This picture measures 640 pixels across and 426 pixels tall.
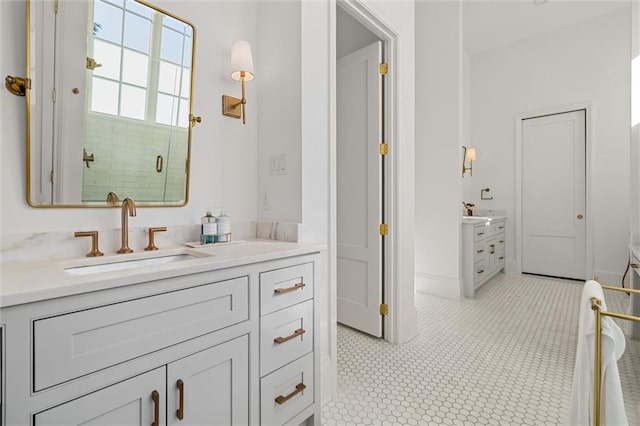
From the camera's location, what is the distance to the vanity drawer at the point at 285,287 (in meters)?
1.24

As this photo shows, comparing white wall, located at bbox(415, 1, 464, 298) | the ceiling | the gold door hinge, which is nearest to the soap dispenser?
the gold door hinge

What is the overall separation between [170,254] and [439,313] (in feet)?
8.57

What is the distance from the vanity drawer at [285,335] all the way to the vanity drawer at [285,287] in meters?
0.03

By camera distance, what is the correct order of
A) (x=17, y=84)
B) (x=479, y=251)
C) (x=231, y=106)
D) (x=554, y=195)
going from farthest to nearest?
(x=554, y=195)
(x=479, y=251)
(x=231, y=106)
(x=17, y=84)

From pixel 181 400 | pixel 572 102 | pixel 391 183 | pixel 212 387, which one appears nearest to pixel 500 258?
pixel 572 102

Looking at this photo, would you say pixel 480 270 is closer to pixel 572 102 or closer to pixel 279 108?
pixel 572 102

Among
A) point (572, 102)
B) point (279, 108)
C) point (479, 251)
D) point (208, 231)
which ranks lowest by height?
point (479, 251)

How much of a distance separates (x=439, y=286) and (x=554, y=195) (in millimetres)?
2367

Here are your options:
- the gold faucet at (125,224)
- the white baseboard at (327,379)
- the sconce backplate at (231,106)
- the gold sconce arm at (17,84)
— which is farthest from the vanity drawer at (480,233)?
the gold sconce arm at (17,84)

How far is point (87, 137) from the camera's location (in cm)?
128

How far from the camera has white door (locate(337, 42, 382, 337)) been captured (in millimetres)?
2443

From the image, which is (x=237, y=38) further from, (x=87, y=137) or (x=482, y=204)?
(x=482, y=204)

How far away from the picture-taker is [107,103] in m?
1.32

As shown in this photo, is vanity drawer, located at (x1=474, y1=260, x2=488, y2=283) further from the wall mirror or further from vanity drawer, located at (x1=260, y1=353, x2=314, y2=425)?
the wall mirror
